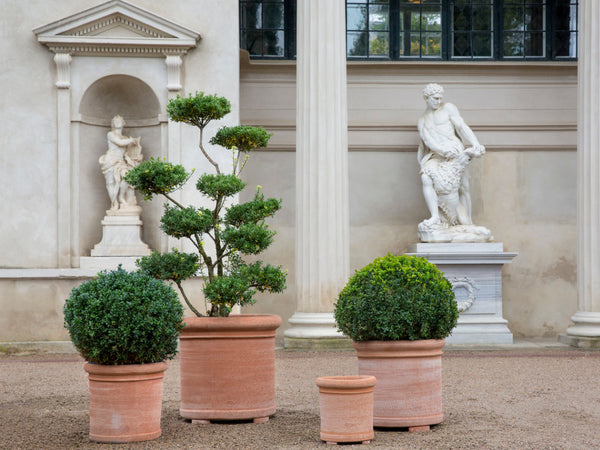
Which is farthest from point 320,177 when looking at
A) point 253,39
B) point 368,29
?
point 368,29

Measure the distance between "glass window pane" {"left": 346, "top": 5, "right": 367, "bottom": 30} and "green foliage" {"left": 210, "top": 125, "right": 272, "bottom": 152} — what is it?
32.5ft

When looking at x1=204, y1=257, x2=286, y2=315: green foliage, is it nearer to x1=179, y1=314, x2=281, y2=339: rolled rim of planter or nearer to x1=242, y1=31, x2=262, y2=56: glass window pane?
x1=179, y1=314, x2=281, y2=339: rolled rim of planter

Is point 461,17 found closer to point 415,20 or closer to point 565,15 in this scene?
point 415,20

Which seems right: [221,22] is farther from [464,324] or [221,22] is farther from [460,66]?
[464,324]

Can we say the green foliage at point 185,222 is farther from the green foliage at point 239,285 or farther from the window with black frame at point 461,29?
the window with black frame at point 461,29

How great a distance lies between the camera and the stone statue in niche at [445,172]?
15.5 m

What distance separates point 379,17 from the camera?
711 inches

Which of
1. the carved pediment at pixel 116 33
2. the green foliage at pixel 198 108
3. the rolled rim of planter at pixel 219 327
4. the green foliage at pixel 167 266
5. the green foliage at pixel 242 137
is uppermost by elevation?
the carved pediment at pixel 116 33

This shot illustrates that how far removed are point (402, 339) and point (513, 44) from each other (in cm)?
1198

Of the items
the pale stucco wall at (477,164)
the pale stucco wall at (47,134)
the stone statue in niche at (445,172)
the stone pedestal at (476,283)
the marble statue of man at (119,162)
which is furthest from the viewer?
the pale stucco wall at (477,164)

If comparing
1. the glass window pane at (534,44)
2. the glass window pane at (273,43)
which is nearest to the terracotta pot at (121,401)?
the glass window pane at (273,43)

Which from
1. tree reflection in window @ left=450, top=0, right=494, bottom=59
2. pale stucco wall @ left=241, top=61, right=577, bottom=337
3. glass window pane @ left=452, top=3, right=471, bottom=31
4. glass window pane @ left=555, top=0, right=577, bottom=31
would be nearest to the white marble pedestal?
pale stucco wall @ left=241, top=61, right=577, bottom=337

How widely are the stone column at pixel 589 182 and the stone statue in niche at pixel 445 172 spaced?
1.63 metres

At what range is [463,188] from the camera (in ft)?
52.1
